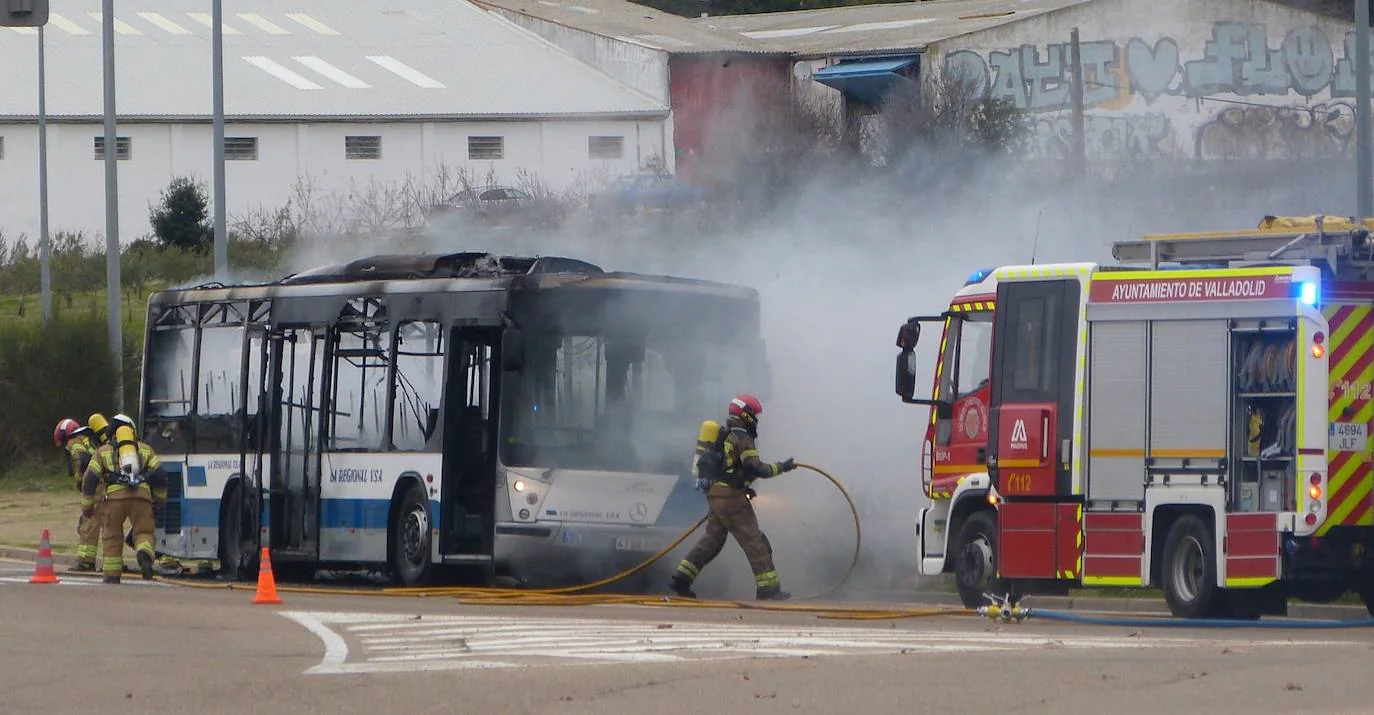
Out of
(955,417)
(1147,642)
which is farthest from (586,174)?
(1147,642)

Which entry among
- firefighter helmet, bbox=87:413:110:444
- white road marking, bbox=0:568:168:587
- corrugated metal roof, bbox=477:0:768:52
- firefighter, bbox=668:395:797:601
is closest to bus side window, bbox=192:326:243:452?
firefighter helmet, bbox=87:413:110:444

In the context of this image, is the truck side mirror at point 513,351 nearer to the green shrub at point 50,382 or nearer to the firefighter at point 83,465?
the firefighter at point 83,465

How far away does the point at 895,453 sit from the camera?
22281 mm

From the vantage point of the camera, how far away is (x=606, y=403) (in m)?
19.3

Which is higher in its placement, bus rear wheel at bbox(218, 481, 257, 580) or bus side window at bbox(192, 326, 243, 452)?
bus side window at bbox(192, 326, 243, 452)

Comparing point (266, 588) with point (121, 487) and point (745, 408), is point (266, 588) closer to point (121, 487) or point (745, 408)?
point (121, 487)

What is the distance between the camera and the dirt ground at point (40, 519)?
2827cm

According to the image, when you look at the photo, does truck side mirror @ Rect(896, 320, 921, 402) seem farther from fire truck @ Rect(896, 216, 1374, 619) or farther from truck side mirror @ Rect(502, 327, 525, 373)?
truck side mirror @ Rect(502, 327, 525, 373)

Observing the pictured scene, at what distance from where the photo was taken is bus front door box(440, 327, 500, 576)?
63.4ft

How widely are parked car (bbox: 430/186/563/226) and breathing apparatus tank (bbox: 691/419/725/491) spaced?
21.0 m

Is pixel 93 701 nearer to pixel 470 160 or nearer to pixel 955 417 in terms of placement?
pixel 955 417

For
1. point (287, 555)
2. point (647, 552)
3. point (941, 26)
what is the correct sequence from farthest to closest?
1. point (941, 26)
2. point (287, 555)
3. point (647, 552)

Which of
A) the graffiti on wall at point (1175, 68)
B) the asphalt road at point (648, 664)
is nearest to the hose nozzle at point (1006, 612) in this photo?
the asphalt road at point (648, 664)

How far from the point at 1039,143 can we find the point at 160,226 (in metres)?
21.0
